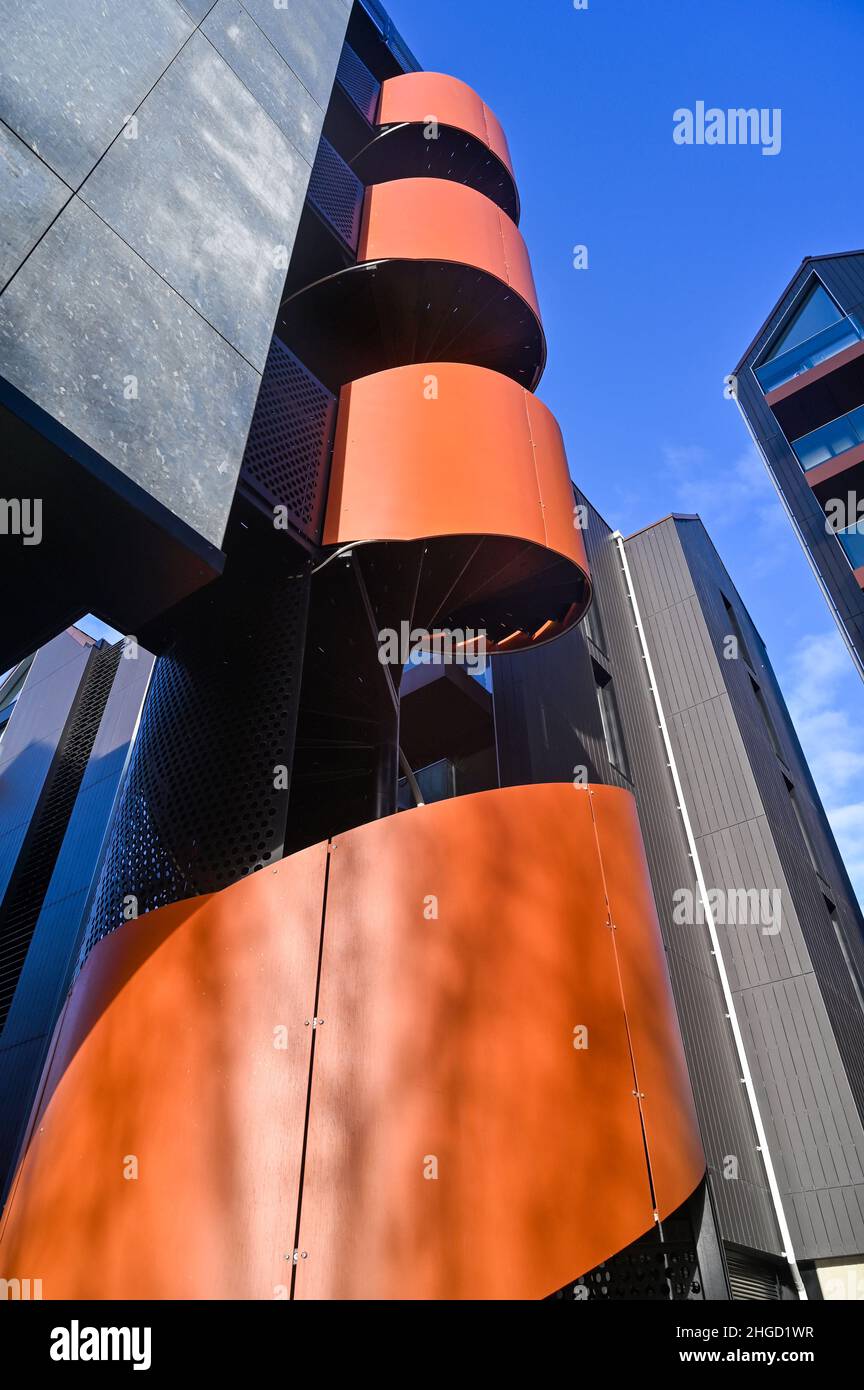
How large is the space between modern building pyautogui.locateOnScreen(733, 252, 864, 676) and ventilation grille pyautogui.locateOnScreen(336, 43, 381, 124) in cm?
1396

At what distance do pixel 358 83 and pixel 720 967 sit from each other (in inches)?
591

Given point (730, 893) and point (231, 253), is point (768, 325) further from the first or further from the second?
point (231, 253)

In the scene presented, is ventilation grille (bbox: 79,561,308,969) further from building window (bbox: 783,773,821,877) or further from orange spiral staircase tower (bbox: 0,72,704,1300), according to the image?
building window (bbox: 783,773,821,877)

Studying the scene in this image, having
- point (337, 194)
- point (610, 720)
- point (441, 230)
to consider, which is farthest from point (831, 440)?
point (337, 194)

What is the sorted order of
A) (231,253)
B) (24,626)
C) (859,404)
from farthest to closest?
(859,404) < (231,253) < (24,626)

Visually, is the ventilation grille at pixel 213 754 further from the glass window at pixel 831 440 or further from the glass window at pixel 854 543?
the glass window at pixel 831 440

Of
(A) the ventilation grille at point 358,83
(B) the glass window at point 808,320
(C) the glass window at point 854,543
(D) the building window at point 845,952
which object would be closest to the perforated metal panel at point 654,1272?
(D) the building window at point 845,952

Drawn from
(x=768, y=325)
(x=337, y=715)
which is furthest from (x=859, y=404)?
(x=337, y=715)

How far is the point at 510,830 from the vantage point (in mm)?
5188

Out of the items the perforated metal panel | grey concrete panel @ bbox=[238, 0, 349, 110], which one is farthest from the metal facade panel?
grey concrete panel @ bbox=[238, 0, 349, 110]

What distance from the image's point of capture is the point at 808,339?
76.6 ft

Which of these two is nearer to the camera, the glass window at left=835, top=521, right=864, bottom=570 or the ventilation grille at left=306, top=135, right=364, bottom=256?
the ventilation grille at left=306, top=135, right=364, bottom=256

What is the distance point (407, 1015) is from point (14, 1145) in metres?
7.71

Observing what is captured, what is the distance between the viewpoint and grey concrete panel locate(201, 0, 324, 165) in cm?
719
